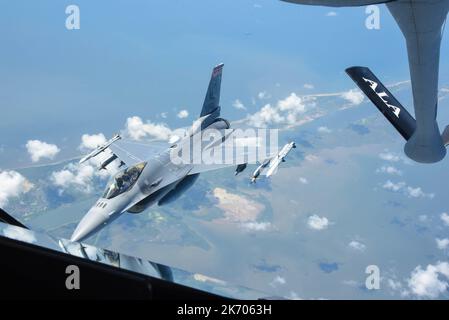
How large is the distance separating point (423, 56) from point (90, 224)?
5.05 metres

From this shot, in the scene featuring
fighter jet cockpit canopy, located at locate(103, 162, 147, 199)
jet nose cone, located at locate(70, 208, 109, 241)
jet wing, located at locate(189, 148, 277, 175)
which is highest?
jet wing, located at locate(189, 148, 277, 175)

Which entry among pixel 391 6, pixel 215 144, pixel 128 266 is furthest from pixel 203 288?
pixel 215 144

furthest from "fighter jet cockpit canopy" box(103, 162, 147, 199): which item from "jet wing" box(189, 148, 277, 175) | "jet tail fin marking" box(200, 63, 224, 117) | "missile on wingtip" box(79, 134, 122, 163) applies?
"jet tail fin marking" box(200, 63, 224, 117)

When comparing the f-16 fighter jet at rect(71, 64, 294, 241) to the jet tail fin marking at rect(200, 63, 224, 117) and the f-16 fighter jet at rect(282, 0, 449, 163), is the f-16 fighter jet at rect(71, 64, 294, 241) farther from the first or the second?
the f-16 fighter jet at rect(282, 0, 449, 163)

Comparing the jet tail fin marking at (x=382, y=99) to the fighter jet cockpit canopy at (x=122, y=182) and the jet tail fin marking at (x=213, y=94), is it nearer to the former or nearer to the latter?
the fighter jet cockpit canopy at (x=122, y=182)

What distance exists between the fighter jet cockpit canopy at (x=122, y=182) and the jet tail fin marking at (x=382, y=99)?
3.58 meters

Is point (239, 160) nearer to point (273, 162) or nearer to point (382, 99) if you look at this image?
point (273, 162)

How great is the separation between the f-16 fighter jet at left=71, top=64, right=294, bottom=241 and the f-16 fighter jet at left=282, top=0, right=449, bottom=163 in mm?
4055

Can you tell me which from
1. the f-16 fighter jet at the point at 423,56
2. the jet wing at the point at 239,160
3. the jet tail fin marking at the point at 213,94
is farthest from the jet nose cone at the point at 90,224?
the f-16 fighter jet at the point at 423,56

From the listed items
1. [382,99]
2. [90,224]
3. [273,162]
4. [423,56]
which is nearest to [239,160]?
[273,162]

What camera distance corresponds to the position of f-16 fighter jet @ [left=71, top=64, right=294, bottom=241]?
24.3 ft
